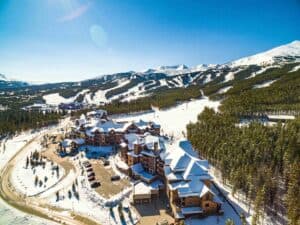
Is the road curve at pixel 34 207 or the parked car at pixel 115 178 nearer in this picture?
the road curve at pixel 34 207

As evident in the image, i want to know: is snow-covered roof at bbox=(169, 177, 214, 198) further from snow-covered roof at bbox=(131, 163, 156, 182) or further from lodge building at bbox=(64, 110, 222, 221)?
snow-covered roof at bbox=(131, 163, 156, 182)

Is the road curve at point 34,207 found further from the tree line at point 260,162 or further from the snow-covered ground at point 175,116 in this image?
the snow-covered ground at point 175,116

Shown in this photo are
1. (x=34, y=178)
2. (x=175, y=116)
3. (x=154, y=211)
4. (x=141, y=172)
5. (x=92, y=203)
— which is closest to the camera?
(x=154, y=211)

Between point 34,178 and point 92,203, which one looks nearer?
point 92,203

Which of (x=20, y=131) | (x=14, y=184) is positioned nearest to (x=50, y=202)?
(x=14, y=184)

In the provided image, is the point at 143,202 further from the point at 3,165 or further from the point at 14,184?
the point at 3,165

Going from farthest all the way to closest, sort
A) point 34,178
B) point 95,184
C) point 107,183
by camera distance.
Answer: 1. point 34,178
2. point 107,183
3. point 95,184

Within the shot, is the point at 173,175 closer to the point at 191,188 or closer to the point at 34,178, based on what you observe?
the point at 191,188

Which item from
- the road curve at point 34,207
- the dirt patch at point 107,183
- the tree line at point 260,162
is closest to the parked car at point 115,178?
the dirt patch at point 107,183

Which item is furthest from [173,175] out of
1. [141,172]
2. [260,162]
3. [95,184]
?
[260,162]

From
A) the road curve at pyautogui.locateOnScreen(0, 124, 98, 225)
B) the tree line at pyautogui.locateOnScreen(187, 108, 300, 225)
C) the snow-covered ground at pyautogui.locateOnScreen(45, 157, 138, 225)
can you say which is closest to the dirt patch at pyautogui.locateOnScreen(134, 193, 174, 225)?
the snow-covered ground at pyautogui.locateOnScreen(45, 157, 138, 225)

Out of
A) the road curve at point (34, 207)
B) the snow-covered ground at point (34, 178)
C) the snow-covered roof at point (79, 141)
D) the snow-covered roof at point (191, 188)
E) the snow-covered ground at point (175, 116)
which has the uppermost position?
the snow-covered roof at point (191, 188)
